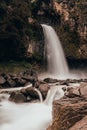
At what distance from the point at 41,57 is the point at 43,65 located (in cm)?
135

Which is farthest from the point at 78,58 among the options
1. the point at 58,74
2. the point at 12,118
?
the point at 12,118

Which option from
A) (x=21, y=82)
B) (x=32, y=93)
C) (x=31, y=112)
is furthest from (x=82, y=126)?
(x=21, y=82)

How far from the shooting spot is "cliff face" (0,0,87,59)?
55.0 meters

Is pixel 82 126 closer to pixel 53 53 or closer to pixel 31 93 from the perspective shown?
pixel 31 93

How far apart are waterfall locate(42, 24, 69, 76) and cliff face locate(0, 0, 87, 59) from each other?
1001mm

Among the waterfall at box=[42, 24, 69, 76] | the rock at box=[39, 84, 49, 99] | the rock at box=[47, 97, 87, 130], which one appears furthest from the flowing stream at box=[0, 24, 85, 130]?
the rock at box=[47, 97, 87, 130]

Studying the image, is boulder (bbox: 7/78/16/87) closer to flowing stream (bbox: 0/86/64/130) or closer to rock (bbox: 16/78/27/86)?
rock (bbox: 16/78/27/86)

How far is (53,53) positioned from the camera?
59531 mm

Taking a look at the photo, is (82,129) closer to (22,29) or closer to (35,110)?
(35,110)

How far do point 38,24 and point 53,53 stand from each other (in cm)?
539

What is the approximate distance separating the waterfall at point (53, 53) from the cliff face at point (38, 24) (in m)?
1.00

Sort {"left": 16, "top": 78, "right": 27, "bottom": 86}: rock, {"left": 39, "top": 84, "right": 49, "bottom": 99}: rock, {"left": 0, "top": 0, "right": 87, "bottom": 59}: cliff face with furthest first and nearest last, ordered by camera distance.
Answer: {"left": 0, "top": 0, "right": 87, "bottom": 59}: cliff face, {"left": 16, "top": 78, "right": 27, "bottom": 86}: rock, {"left": 39, "top": 84, "right": 49, "bottom": 99}: rock

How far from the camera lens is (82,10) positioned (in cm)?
6162

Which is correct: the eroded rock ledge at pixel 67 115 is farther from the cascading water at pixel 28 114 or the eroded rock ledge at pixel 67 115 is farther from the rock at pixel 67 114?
the cascading water at pixel 28 114
